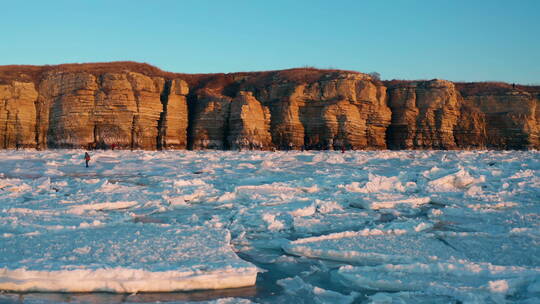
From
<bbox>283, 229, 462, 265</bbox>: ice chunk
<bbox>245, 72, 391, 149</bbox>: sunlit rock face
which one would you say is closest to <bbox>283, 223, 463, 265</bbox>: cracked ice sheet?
<bbox>283, 229, 462, 265</bbox>: ice chunk

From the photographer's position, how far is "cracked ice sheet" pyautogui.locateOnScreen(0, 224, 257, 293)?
2.90 metres

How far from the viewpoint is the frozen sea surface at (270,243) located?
2.90m

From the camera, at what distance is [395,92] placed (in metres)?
27.0

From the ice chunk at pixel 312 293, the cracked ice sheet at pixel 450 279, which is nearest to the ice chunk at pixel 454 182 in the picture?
the cracked ice sheet at pixel 450 279

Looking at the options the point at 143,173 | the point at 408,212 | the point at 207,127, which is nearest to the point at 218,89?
the point at 207,127

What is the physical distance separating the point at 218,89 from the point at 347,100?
29.4ft

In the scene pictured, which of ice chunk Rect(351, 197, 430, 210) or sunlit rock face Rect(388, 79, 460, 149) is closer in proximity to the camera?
ice chunk Rect(351, 197, 430, 210)

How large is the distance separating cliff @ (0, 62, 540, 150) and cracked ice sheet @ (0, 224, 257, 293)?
1955 cm

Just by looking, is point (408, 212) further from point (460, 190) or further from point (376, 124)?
point (376, 124)

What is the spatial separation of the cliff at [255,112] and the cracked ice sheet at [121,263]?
19.6 metres

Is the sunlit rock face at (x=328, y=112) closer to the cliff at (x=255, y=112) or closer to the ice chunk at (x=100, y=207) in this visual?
the cliff at (x=255, y=112)

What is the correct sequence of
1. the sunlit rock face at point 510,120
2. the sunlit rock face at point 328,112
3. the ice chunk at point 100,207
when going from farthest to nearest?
the sunlit rock face at point 510,120 → the sunlit rock face at point 328,112 → the ice chunk at point 100,207

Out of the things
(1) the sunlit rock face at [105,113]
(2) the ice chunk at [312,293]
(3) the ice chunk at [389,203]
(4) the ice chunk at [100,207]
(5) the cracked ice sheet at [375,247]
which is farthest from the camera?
(1) the sunlit rock face at [105,113]

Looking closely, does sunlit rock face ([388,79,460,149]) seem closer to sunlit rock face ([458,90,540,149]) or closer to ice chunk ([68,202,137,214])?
sunlit rock face ([458,90,540,149])
